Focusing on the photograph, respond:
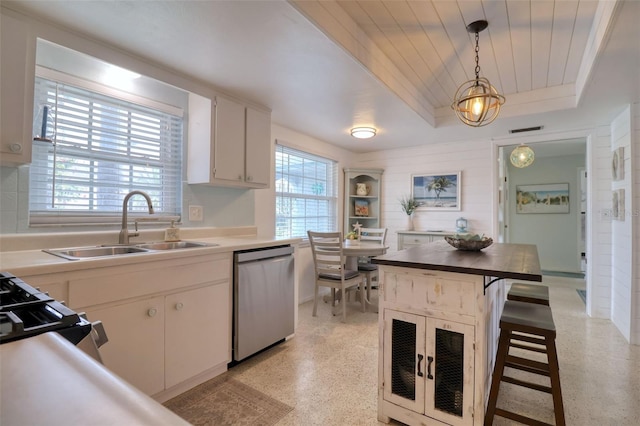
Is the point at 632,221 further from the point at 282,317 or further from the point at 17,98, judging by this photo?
the point at 17,98

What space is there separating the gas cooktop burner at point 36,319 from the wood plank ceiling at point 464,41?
164 centimetres

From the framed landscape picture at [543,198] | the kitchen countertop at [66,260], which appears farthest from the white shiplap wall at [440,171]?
the kitchen countertop at [66,260]

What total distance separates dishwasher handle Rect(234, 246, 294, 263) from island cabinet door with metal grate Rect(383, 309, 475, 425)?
1124 mm

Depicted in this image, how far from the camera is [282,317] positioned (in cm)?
265

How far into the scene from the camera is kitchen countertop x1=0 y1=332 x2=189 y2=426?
0.37 meters

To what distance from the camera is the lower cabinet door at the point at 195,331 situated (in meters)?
1.87

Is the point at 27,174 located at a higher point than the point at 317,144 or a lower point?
lower

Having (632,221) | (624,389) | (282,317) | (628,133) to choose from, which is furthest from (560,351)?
(282,317)

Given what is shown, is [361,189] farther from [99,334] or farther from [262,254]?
[99,334]

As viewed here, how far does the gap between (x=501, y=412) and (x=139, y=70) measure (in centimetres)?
307

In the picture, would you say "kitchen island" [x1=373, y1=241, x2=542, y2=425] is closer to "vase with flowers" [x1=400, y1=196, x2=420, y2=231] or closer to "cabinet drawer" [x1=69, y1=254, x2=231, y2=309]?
"cabinet drawer" [x1=69, y1=254, x2=231, y2=309]

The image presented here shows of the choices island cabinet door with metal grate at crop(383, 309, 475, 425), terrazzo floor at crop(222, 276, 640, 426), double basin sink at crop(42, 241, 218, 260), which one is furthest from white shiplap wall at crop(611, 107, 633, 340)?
double basin sink at crop(42, 241, 218, 260)

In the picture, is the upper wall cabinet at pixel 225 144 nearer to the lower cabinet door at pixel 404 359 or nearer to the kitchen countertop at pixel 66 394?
the lower cabinet door at pixel 404 359

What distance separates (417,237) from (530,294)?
2227mm
